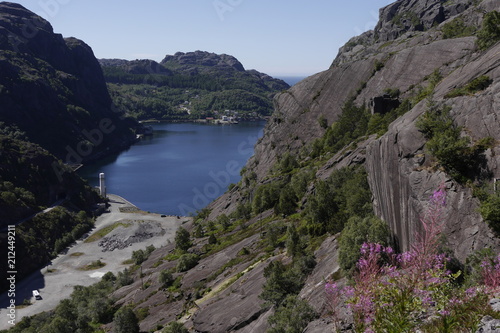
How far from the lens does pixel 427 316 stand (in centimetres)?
1004

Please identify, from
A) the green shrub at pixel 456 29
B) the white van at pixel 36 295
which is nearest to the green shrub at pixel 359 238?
the white van at pixel 36 295

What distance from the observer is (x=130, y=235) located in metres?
97.1

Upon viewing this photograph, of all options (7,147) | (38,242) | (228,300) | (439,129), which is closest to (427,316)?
(439,129)

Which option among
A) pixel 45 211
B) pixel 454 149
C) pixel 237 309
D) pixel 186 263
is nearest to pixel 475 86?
pixel 454 149

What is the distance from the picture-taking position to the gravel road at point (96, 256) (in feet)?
226

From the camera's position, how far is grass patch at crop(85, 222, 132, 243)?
98344mm

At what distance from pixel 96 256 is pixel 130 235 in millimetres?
10765

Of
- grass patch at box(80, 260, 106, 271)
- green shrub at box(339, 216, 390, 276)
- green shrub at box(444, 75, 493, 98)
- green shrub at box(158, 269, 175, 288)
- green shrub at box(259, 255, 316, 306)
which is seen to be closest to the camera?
green shrub at box(444, 75, 493, 98)

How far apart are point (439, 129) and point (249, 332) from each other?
1865 cm

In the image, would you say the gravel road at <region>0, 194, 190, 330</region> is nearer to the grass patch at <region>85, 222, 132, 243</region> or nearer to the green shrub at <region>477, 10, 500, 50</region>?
the grass patch at <region>85, 222, 132, 243</region>

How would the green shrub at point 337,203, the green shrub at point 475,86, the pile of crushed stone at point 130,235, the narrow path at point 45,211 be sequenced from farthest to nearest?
the pile of crushed stone at point 130,235 < the narrow path at point 45,211 < the green shrub at point 337,203 < the green shrub at point 475,86

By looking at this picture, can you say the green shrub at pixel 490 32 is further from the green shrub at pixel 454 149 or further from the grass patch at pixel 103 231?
the grass patch at pixel 103 231

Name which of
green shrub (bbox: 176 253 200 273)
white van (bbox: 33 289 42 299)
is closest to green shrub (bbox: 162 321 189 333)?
green shrub (bbox: 176 253 200 273)

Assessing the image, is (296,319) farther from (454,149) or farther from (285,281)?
(454,149)
